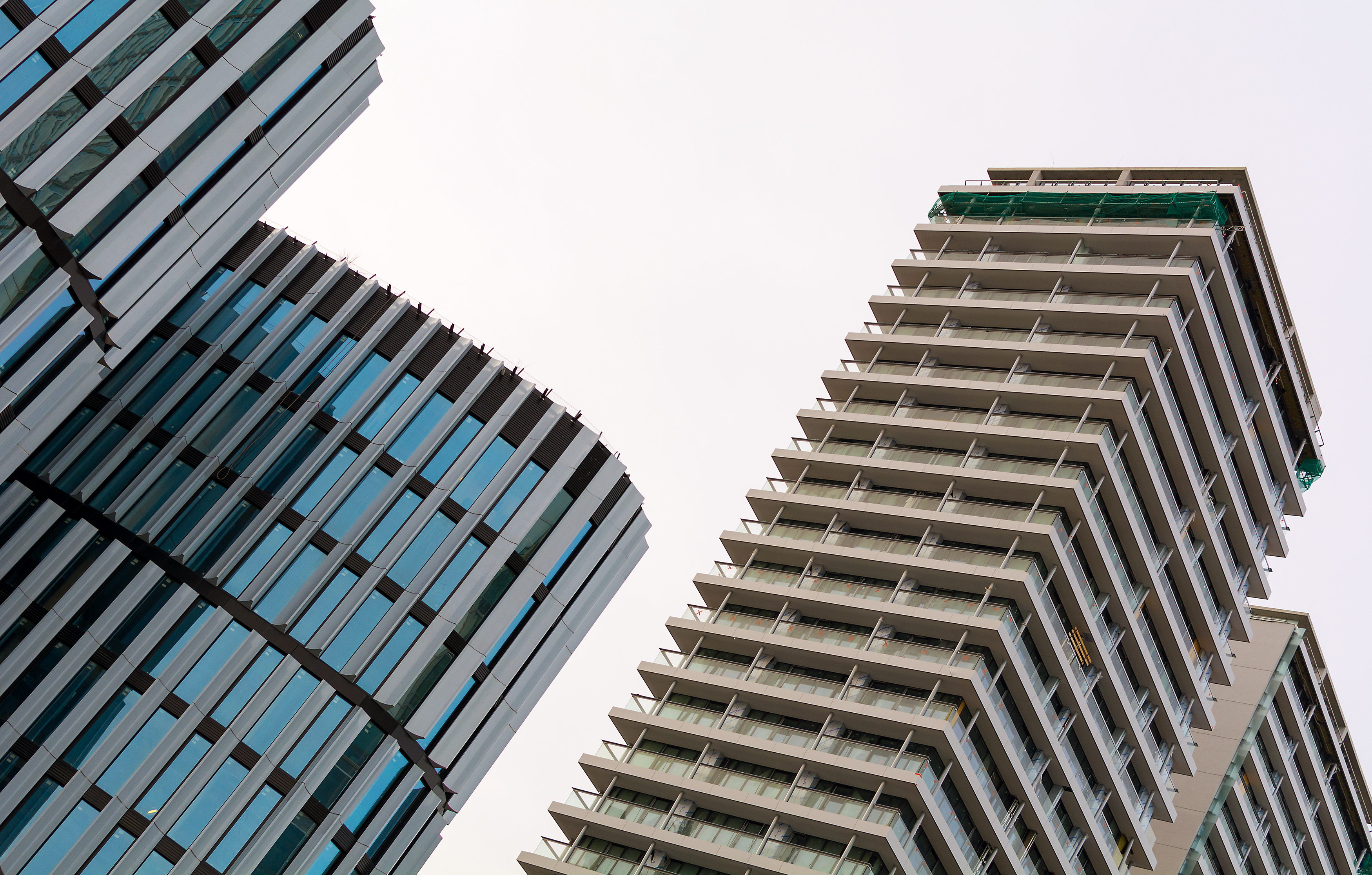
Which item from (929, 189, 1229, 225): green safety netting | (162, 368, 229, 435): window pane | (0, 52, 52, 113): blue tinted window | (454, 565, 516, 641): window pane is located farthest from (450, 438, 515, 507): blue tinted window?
(929, 189, 1229, 225): green safety netting

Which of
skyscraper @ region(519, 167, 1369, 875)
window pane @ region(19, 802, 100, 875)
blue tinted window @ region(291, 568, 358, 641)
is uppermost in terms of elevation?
skyscraper @ region(519, 167, 1369, 875)

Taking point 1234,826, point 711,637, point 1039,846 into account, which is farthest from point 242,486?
point 1234,826

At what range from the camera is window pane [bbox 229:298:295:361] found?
6838cm

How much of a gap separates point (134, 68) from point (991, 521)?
43.6 m

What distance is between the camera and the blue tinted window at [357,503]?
63.1m

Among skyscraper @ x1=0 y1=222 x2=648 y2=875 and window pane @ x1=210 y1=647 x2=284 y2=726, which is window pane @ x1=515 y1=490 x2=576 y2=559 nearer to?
skyscraper @ x1=0 y1=222 x2=648 y2=875

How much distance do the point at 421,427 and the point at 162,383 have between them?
1089cm

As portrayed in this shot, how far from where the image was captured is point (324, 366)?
68.1 metres

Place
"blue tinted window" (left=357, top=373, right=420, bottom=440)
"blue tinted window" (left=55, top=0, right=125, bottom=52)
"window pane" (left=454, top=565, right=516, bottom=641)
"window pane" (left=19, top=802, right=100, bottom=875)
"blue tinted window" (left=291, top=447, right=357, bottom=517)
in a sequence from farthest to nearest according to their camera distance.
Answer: "blue tinted window" (left=357, top=373, right=420, bottom=440), "blue tinted window" (left=291, top=447, right=357, bottom=517), "window pane" (left=454, top=565, right=516, bottom=641), "window pane" (left=19, top=802, right=100, bottom=875), "blue tinted window" (left=55, top=0, right=125, bottom=52)

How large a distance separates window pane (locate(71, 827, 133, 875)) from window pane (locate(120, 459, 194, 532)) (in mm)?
11979

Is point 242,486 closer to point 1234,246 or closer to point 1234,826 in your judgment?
point 1234,246

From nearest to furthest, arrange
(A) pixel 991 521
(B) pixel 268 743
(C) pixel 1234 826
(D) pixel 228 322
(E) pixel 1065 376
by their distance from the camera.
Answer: (B) pixel 268 743, (D) pixel 228 322, (A) pixel 991 521, (E) pixel 1065 376, (C) pixel 1234 826

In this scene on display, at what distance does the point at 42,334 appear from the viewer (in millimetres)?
51219

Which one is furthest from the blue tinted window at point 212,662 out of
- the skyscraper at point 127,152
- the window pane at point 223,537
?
the skyscraper at point 127,152
